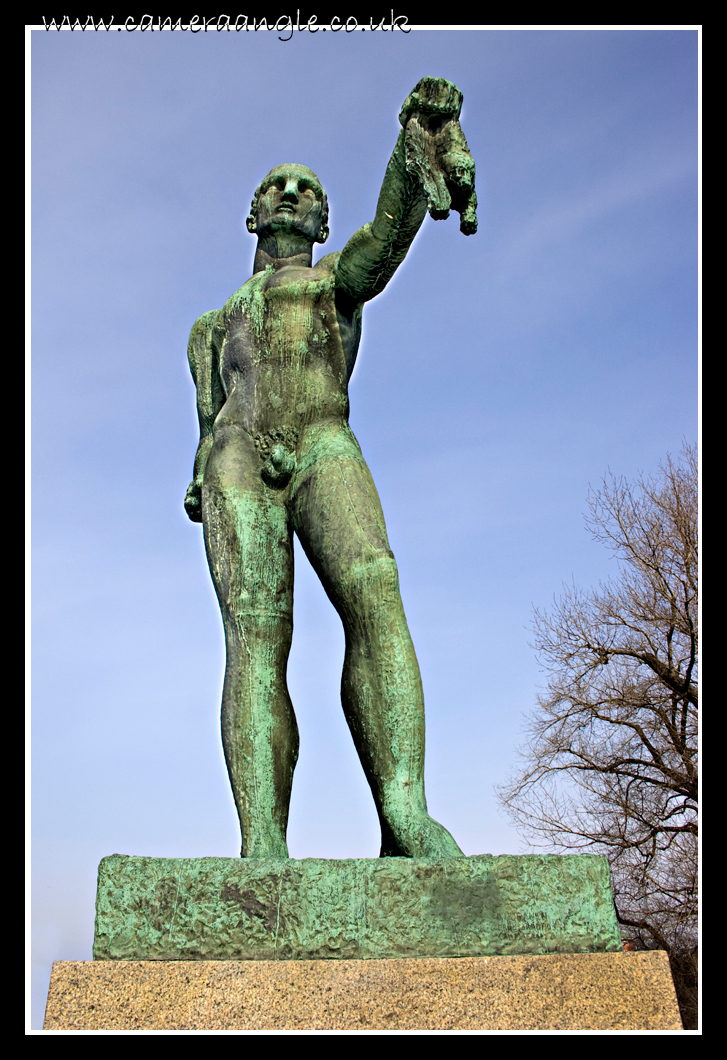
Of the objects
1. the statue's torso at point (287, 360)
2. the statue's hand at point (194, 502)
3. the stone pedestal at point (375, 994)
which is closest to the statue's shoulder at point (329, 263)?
the statue's torso at point (287, 360)

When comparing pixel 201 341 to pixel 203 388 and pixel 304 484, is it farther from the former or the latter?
pixel 304 484

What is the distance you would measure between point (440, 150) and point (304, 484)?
143cm

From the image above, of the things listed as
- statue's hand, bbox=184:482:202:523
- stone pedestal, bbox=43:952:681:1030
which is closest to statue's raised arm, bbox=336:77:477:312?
statue's hand, bbox=184:482:202:523

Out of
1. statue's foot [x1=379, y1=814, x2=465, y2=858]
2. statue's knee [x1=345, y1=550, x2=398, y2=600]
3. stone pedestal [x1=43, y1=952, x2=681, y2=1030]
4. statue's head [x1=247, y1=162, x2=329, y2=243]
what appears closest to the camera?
stone pedestal [x1=43, y1=952, x2=681, y2=1030]

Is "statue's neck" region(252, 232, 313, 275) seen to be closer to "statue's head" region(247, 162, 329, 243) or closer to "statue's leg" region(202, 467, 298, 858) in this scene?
"statue's head" region(247, 162, 329, 243)

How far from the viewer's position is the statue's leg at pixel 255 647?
4.25 meters

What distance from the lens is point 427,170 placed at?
409 centimetres

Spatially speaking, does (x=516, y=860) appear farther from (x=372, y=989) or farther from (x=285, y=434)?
(x=285, y=434)

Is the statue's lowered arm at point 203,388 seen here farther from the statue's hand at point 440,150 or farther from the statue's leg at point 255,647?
the statue's hand at point 440,150

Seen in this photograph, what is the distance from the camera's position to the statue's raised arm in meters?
4.06

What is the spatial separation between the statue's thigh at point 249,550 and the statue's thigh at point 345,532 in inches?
4.5

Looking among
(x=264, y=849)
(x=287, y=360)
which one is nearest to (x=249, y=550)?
(x=287, y=360)

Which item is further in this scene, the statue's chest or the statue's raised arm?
the statue's chest

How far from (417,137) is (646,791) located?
1459 centimetres
